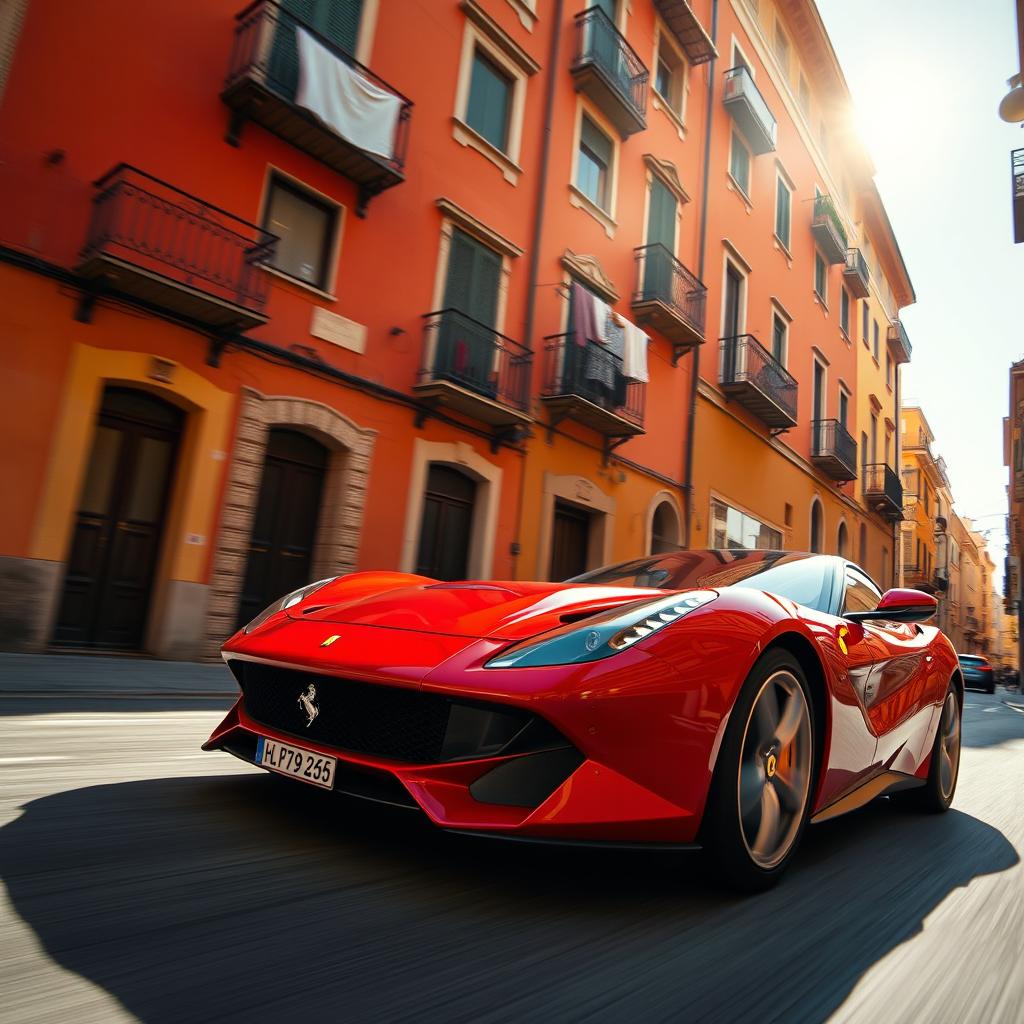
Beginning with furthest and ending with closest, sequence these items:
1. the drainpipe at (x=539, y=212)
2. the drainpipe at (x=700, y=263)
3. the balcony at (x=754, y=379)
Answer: the balcony at (x=754, y=379) < the drainpipe at (x=700, y=263) < the drainpipe at (x=539, y=212)

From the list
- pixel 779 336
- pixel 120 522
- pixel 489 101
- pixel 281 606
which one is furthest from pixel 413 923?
pixel 779 336

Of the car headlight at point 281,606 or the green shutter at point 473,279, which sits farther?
the green shutter at point 473,279

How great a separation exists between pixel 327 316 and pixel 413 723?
890 cm

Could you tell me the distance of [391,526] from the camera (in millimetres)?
11102

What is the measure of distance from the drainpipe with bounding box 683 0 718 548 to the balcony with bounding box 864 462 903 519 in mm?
16058

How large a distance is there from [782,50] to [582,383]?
16267 mm

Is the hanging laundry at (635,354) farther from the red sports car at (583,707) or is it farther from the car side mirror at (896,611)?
the red sports car at (583,707)

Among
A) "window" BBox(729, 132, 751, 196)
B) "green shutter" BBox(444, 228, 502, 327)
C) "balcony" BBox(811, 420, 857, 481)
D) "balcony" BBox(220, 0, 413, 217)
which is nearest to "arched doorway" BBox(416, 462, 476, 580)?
"green shutter" BBox(444, 228, 502, 327)

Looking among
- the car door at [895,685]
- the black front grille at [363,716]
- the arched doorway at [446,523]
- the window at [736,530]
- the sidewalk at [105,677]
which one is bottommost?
the sidewalk at [105,677]

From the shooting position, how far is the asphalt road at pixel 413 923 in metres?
Result: 1.48

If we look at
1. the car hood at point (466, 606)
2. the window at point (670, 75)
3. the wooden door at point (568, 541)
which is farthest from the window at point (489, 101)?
the car hood at point (466, 606)

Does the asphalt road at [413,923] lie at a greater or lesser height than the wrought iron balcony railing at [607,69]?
lesser

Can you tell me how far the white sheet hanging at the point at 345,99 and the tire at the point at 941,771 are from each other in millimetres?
8840

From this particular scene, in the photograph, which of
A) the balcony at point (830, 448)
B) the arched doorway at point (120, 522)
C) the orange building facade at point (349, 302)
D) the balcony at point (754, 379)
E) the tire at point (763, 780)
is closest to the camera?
the tire at point (763, 780)
